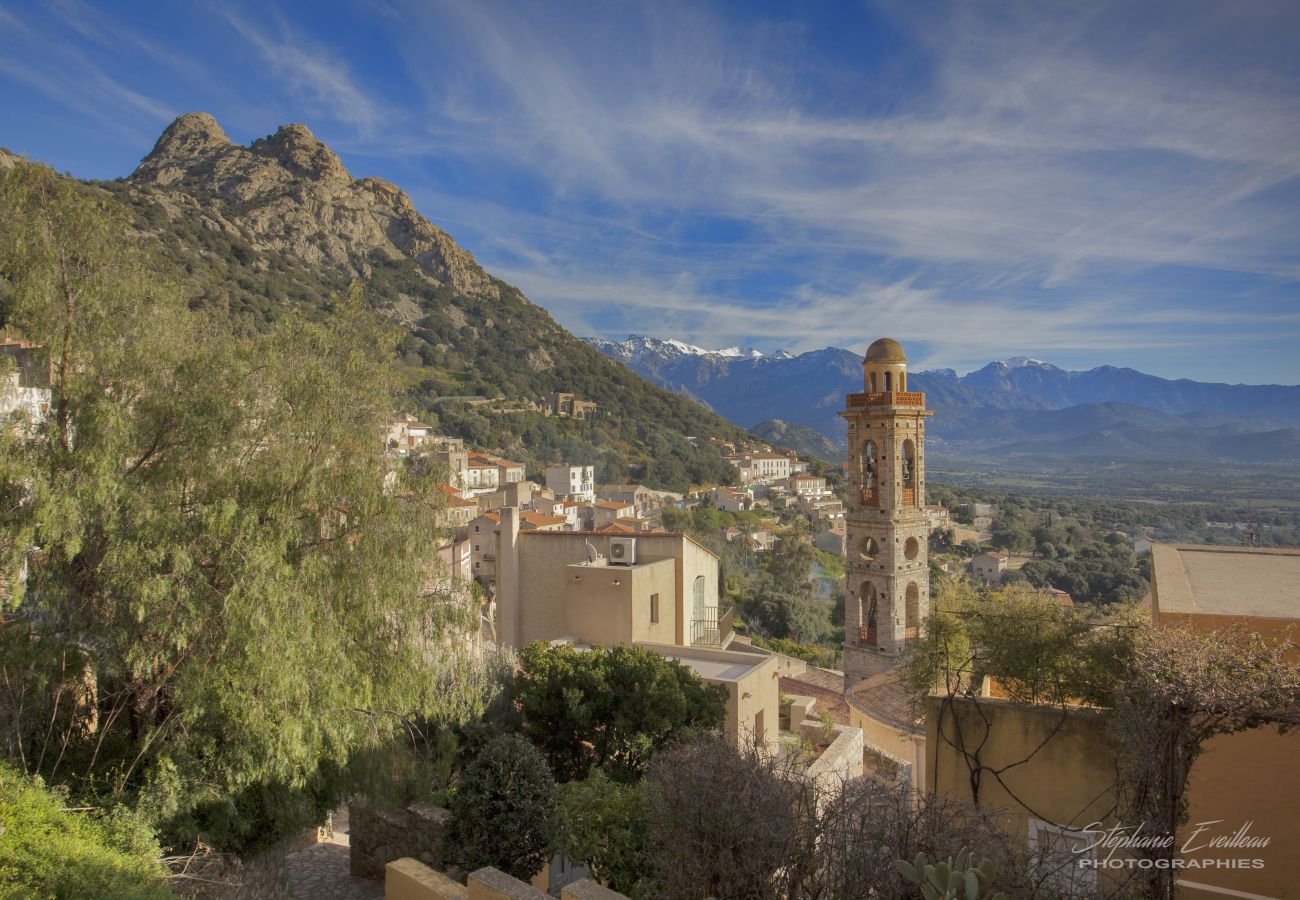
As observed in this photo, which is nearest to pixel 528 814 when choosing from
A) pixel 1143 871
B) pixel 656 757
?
pixel 656 757

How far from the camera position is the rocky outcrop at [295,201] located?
89.2 metres

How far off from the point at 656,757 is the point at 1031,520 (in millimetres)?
89077

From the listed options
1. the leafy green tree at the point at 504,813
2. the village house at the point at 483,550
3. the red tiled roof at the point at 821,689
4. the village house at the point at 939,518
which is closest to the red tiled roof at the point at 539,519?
the village house at the point at 483,550

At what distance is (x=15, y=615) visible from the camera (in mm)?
6605

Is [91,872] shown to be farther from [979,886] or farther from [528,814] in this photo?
[979,886]

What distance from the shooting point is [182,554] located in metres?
6.34

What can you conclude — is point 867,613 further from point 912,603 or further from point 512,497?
point 512,497

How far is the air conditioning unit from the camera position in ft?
49.6

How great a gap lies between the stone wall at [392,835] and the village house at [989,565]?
172 feet

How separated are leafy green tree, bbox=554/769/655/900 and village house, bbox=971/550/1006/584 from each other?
52.6 m

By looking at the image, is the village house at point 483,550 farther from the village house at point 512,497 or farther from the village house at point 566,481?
the village house at point 566,481

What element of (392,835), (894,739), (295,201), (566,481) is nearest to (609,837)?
(392,835)

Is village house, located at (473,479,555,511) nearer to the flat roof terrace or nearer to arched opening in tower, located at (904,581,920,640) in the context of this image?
arched opening in tower, located at (904,581,920,640)

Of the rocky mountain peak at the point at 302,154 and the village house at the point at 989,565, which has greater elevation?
the rocky mountain peak at the point at 302,154
